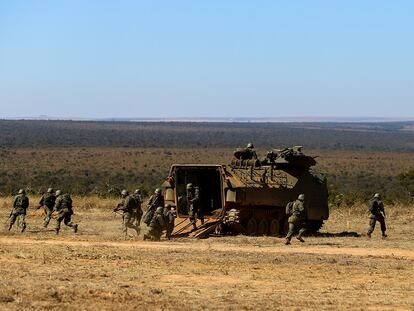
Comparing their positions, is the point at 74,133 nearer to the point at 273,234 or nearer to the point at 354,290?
the point at 273,234

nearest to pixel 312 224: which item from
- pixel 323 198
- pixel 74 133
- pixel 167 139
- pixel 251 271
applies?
pixel 323 198

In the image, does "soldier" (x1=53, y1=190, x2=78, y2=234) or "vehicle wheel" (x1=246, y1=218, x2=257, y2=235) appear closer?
"soldier" (x1=53, y1=190, x2=78, y2=234)

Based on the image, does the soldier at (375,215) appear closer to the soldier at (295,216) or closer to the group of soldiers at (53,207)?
the soldier at (295,216)

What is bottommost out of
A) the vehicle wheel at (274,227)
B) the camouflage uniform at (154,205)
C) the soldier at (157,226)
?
the vehicle wheel at (274,227)

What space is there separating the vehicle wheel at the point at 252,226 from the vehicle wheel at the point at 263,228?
0.15 metres

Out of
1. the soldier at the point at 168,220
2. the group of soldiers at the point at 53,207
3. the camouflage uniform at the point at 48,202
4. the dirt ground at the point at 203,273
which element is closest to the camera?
the dirt ground at the point at 203,273

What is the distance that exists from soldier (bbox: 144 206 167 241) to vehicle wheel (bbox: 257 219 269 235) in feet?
11.0

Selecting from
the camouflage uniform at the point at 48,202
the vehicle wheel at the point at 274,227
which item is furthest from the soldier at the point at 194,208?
the camouflage uniform at the point at 48,202

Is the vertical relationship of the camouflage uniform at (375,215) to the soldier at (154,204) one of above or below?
below

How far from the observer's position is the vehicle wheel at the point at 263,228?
27.5m

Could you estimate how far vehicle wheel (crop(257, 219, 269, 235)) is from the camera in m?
27.5

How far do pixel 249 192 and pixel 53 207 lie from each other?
5887 millimetres

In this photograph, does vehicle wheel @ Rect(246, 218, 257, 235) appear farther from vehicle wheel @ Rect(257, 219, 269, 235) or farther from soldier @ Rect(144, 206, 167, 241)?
Result: soldier @ Rect(144, 206, 167, 241)

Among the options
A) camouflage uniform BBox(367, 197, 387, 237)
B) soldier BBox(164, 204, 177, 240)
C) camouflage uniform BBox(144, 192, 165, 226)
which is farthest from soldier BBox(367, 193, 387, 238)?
camouflage uniform BBox(144, 192, 165, 226)
